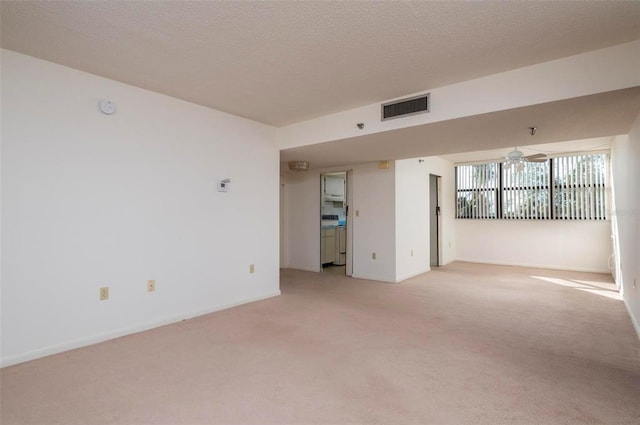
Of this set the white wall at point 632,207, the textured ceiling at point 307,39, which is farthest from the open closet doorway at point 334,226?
the white wall at point 632,207

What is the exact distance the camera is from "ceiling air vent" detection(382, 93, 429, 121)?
3.22m

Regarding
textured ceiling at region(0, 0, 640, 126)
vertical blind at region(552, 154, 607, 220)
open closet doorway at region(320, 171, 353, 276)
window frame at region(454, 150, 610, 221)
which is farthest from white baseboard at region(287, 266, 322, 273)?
vertical blind at region(552, 154, 607, 220)

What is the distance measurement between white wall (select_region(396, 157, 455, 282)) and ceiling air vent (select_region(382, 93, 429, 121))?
217 centimetres

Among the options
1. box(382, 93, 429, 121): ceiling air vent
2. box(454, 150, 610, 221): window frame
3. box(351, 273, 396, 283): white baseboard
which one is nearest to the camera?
box(382, 93, 429, 121): ceiling air vent

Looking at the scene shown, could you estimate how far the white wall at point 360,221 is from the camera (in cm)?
555

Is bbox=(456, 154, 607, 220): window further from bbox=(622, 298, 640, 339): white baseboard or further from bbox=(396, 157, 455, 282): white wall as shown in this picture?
bbox=(622, 298, 640, 339): white baseboard

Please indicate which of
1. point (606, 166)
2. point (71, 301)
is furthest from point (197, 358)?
point (606, 166)

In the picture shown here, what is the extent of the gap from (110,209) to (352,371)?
2541 millimetres

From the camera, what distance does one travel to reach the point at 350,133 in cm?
385

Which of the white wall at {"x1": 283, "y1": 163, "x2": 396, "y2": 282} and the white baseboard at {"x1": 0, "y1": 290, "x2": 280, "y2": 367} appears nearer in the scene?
the white baseboard at {"x1": 0, "y1": 290, "x2": 280, "y2": 367}

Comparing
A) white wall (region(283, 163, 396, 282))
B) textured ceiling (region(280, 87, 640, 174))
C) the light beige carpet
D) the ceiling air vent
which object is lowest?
the light beige carpet

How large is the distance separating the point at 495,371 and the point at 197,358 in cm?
222

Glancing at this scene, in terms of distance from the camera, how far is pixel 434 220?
743 centimetres

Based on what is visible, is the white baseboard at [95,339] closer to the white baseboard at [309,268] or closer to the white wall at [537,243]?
the white baseboard at [309,268]
